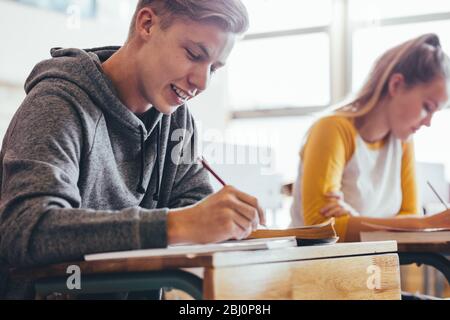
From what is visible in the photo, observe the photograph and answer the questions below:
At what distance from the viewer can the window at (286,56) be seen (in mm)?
5262

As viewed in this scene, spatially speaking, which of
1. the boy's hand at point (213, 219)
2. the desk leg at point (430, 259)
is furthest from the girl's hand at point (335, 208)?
the boy's hand at point (213, 219)

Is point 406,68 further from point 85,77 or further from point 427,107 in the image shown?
point 85,77

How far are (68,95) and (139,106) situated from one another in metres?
0.24

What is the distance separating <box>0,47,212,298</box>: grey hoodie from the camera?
34.5 inches

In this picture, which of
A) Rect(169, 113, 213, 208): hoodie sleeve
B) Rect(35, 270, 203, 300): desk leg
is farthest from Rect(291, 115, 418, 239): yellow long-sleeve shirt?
Rect(35, 270, 203, 300): desk leg

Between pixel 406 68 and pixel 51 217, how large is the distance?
1418mm

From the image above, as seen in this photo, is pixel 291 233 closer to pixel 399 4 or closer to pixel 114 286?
pixel 114 286

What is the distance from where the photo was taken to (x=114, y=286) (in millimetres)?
868

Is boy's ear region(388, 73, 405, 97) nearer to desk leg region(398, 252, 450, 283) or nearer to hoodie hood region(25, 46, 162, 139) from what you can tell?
desk leg region(398, 252, 450, 283)

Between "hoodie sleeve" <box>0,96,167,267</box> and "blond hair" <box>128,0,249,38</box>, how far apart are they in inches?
13.2

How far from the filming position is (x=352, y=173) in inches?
80.8

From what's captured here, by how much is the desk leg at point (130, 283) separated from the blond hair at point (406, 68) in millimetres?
1296

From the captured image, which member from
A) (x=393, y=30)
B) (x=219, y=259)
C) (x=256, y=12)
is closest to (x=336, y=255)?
(x=219, y=259)

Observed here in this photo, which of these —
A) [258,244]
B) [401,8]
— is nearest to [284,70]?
[401,8]
